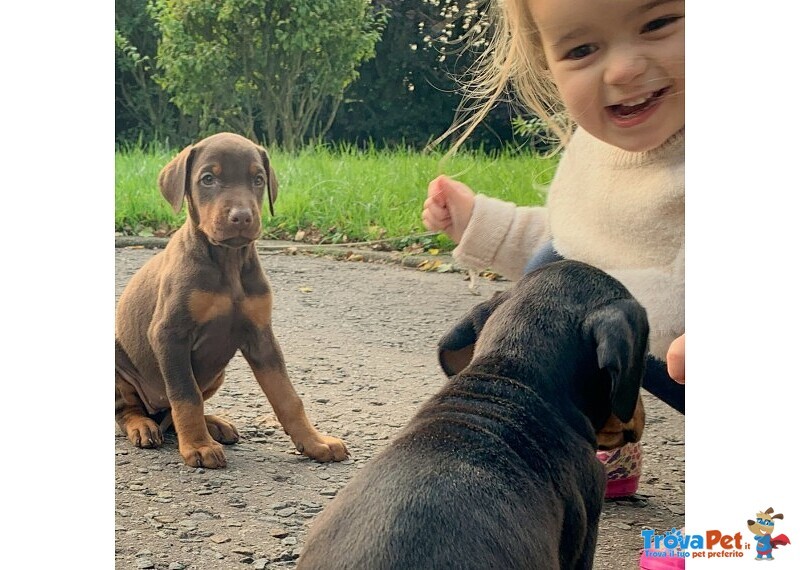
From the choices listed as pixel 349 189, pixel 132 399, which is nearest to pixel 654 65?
pixel 349 189

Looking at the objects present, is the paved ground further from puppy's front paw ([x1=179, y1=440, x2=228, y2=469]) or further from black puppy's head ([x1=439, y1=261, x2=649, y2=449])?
black puppy's head ([x1=439, y1=261, x2=649, y2=449])

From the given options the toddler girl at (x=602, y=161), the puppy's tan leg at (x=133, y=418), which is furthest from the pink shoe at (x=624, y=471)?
the puppy's tan leg at (x=133, y=418)

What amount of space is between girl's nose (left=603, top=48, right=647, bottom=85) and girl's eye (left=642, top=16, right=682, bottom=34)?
0.05 m

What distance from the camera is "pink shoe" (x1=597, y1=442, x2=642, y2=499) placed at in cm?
227

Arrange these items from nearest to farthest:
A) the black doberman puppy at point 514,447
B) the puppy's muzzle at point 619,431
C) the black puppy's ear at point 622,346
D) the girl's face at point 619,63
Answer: the black doberman puppy at point 514,447
the black puppy's ear at point 622,346
the puppy's muzzle at point 619,431
the girl's face at point 619,63

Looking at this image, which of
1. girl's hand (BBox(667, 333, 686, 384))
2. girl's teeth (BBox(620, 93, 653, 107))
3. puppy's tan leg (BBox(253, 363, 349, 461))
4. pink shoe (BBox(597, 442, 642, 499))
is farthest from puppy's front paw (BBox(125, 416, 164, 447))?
girl's teeth (BBox(620, 93, 653, 107))

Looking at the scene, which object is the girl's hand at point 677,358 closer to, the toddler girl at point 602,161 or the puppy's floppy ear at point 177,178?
the toddler girl at point 602,161

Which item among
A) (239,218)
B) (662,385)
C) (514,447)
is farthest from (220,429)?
(662,385)

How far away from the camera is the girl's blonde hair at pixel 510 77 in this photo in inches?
87.0

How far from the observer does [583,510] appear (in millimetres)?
1820

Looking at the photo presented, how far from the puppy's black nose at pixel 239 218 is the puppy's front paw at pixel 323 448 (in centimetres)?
53
